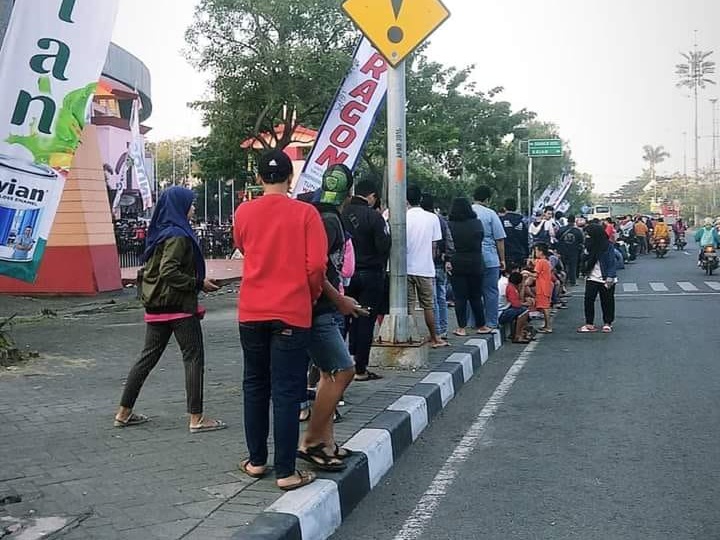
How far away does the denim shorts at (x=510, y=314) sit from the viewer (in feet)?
37.5

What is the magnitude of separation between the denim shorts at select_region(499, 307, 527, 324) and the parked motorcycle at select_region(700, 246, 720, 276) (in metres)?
14.5

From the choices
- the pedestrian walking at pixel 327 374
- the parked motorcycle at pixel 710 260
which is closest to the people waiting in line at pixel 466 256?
the pedestrian walking at pixel 327 374

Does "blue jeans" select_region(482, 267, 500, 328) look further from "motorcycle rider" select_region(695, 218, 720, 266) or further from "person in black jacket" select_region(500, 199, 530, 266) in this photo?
"motorcycle rider" select_region(695, 218, 720, 266)

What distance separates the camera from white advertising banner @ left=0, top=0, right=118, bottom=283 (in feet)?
25.1

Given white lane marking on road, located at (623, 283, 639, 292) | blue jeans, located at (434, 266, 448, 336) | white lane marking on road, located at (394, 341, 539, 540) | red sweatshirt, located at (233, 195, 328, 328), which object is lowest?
white lane marking on road, located at (394, 341, 539, 540)

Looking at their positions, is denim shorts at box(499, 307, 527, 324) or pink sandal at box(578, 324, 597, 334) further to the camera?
pink sandal at box(578, 324, 597, 334)

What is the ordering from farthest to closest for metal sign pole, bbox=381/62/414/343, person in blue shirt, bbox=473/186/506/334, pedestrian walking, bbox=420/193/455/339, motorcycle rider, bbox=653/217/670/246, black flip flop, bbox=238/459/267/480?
1. motorcycle rider, bbox=653/217/670/246
2. person in blue shirt, bbox=473/186/506/334
3. pedestrian walking, bbox=420/193/455/339
4. metal sign pole, bbox=381/62/414/343
5. black flip flop, bbox=238/459/267/480

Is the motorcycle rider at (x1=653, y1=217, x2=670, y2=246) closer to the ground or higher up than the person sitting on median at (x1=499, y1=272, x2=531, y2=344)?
higher up

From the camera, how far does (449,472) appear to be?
5.60m

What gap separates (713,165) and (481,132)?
200 ft

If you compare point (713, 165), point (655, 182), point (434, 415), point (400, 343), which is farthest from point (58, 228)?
point (655, 182)

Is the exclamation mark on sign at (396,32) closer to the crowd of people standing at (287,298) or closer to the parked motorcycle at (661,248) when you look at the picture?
the crowd of people standing at (287,298)

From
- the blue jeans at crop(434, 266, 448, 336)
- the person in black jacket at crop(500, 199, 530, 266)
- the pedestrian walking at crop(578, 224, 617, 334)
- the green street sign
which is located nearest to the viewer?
the blue jeans at crop(434, 266, 448, 336)

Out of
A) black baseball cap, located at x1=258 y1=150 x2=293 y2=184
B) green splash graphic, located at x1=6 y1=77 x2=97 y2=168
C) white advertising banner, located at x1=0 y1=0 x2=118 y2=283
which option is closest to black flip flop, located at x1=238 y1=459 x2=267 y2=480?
→ black baseball cap, located at x1=258 y1=150 x2=293 y2=184
